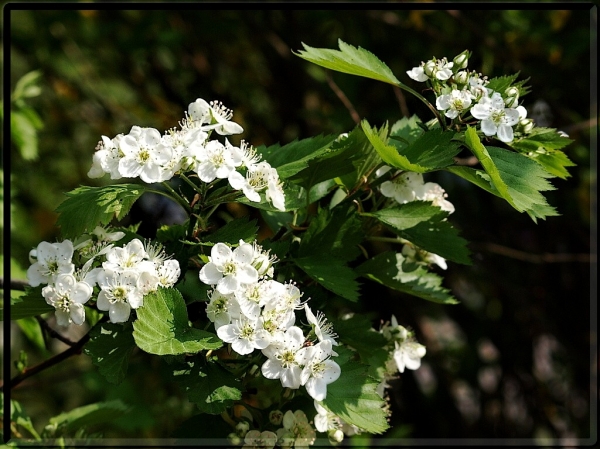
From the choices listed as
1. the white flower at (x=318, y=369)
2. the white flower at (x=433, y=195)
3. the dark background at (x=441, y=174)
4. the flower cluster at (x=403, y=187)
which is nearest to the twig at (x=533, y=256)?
the dark background at (x=441, y=174)

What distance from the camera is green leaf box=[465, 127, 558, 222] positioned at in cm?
87

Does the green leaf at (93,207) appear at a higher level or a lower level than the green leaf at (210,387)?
higher

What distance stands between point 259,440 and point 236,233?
0.33 metres

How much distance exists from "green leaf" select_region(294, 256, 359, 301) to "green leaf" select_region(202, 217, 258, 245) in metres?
0.10

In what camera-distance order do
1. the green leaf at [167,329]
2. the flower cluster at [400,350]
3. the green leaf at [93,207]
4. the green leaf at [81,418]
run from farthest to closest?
1. the green leaf at [81,418]
2. the flower cluster at [400,350]
3. the green leaf at [93,207]
4. the green leaf at [167,329]

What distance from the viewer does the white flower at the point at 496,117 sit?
0.96 meters

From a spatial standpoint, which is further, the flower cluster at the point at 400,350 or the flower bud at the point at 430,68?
the flower cluster at the point at 400,350

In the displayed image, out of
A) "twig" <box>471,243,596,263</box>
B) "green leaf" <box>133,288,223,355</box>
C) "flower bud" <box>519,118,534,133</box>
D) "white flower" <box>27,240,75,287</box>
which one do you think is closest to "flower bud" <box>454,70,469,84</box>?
"flower bud" <box>519,118,534,133</box>

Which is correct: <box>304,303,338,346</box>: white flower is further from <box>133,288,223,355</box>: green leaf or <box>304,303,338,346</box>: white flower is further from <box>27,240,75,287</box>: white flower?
<box>27,240,75,287</box>: white flower

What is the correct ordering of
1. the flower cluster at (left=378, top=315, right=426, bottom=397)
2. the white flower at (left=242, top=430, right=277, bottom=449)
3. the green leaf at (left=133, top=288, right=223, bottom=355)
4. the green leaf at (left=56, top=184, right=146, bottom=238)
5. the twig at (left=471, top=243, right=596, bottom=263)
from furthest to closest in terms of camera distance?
the twig at (left=471, top=243, right=596, bottom=263) → the flower cluster at (left=378, top=315, right=426, bottom=397) → the white flower at (left=242, top=430, right=277, bottom=449) → the green leaf at (left=56, top=184, right=146, bottom=238) → the green leaf at (left=133, top=288, right=223, bottom=355)

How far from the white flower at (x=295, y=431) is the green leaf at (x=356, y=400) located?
0.47 ft

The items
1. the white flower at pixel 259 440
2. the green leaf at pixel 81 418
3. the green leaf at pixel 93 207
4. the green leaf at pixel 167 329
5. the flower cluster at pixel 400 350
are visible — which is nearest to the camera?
the green leaf at pixel 167 329

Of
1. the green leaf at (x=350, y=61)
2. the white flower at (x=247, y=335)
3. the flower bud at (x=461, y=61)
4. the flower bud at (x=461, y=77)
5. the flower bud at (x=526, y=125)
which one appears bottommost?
the white flower at (x=247, y=335)

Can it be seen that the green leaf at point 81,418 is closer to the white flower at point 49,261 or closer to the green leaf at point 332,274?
the white flower at point 49,261
